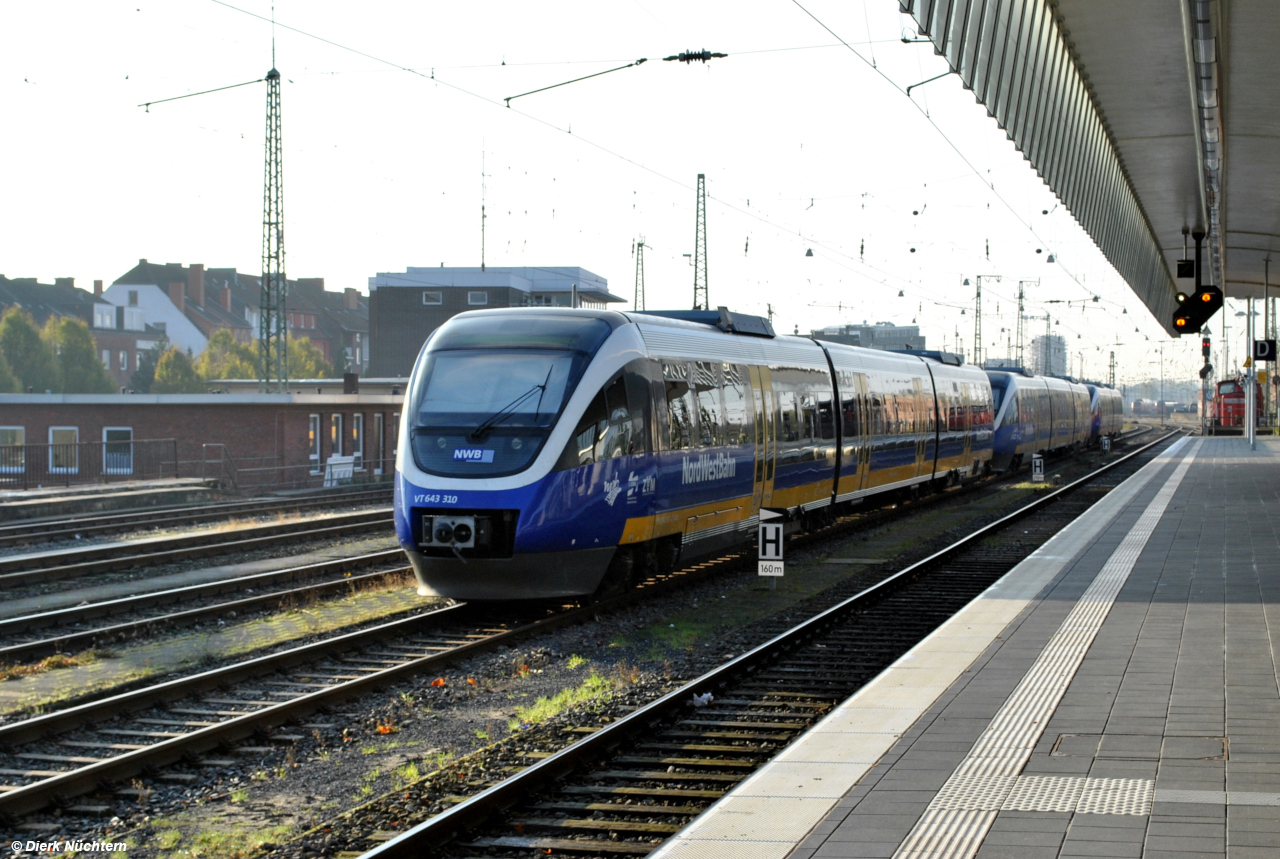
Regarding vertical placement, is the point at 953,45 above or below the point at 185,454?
above

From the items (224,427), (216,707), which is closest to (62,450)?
(224,427)

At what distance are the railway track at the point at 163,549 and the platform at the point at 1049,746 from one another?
38.8 feet

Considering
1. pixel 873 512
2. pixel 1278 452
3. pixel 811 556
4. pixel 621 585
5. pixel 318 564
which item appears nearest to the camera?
pixel 621 585

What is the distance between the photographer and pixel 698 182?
4041 cm

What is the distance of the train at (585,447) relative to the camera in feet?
40.6

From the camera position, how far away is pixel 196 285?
106 metres

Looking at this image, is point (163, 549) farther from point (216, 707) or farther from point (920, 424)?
point (920, 424)

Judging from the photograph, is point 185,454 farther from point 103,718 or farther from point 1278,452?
point 1278,452

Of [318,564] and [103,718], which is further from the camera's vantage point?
[318,564]

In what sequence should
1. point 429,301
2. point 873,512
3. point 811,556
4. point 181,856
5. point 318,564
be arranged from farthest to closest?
1. point 429,301
2. point 873,512
3. point 811,556
4. point 318,564
5. point 181,856

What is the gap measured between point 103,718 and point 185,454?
112ft

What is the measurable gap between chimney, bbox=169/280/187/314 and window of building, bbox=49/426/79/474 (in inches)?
2437

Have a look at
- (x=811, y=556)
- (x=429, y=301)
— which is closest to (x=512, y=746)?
(x=811, y=556)

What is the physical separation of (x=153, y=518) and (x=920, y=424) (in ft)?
53.6
